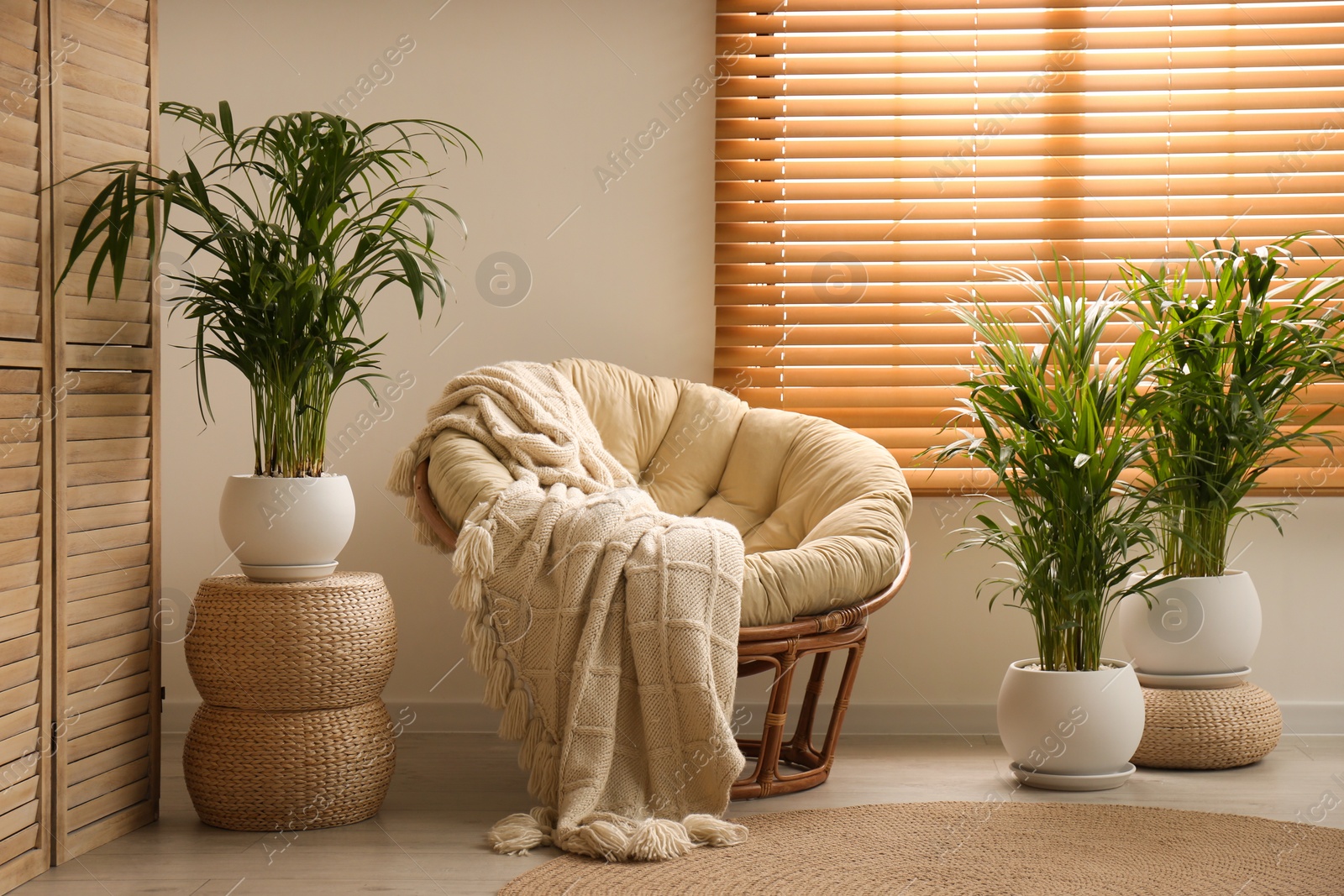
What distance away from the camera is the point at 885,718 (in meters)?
3.08

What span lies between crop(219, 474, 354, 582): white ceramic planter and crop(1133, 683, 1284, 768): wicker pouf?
6.50ft

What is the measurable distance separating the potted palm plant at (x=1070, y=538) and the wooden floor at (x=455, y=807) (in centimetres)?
11

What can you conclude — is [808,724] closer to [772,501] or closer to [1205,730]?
[772,501]

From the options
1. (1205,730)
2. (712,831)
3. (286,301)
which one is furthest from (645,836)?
(1205,730)

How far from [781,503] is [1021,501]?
61cm

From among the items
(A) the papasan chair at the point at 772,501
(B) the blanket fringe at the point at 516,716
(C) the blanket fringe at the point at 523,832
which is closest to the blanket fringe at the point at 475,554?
(A) the papasan chair at the point at 772,501

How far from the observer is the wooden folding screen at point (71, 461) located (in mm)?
1937

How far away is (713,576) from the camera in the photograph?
7.09 ft

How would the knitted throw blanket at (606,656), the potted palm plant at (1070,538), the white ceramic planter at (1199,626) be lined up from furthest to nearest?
the white ceramic planter at (1199,626) < the potted palm plant at (1070,538) < the knitted throw blanket at (606,656)

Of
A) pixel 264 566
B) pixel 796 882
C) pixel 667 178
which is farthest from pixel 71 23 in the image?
pixel 796 882

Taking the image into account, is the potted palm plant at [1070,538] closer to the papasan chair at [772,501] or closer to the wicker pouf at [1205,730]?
the wicker pouf at [1205,730]

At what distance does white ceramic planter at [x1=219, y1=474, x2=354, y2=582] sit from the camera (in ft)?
7.19

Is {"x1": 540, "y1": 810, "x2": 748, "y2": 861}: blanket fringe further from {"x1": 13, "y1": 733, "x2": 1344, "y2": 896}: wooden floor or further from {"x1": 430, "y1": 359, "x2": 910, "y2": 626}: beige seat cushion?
{"x1": 430, "y1": 359, "x2": 910, "y2": 626}: beige seat cushion

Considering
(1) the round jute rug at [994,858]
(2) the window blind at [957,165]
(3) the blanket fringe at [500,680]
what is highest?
(2) the window blind at [957,165]
